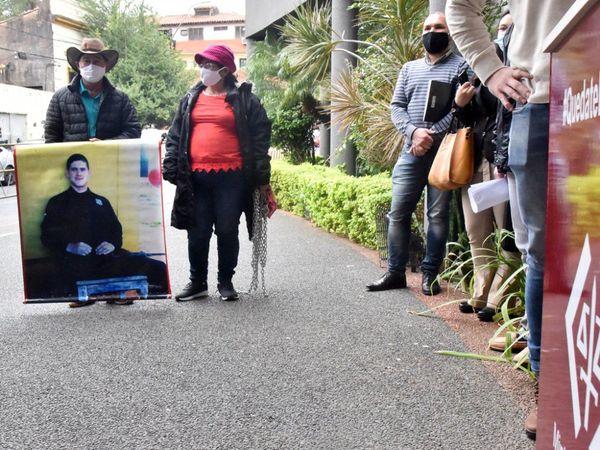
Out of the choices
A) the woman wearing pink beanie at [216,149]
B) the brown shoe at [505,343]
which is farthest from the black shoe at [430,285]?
the brown shoe at [505,343]

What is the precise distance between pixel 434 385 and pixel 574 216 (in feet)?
7.56

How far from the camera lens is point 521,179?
109 inches

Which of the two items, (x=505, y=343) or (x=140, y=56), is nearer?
(x=505, y=343)

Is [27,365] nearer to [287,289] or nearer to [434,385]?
[434,385]

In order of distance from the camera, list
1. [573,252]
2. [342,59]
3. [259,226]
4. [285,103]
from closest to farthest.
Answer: [573,252]
[259,226]
[342,59]
[285,103]

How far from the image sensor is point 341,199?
9.49 m

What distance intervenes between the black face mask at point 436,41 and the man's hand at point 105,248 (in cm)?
270

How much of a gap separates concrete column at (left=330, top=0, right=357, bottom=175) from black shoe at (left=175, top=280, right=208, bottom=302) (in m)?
6.56

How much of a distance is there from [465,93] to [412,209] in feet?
5.23

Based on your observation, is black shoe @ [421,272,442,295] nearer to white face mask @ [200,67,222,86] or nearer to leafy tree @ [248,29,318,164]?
white face mask @ [200,67,222,86]

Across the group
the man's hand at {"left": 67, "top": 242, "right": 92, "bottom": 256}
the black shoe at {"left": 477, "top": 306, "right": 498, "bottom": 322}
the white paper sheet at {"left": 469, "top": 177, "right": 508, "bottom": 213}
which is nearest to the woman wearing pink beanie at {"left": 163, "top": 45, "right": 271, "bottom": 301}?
the man's hand at {"left": 67, "top": 242, "right": 92, "bottom": 256}

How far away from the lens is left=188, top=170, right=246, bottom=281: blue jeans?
5.73 metres

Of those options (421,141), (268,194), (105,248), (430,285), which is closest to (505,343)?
(430,285)

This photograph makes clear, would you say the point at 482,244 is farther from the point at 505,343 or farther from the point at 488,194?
the point at 488,194
